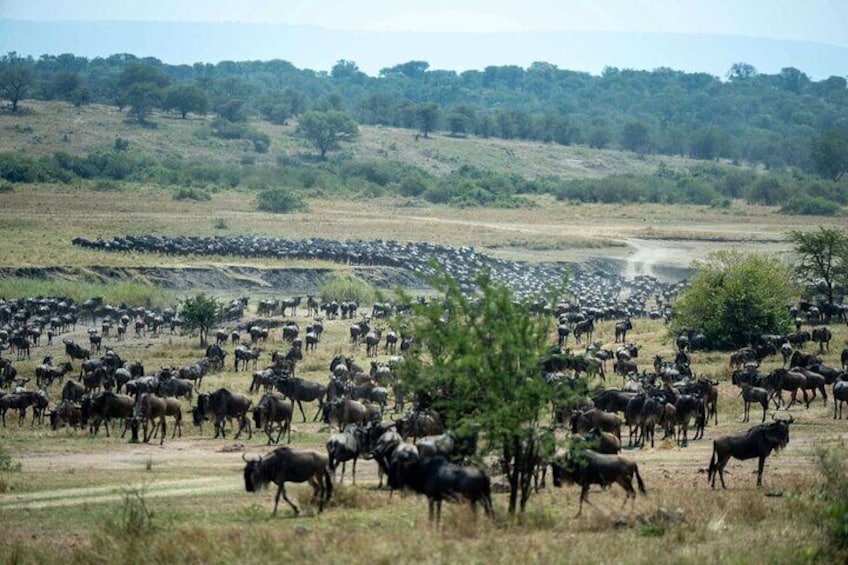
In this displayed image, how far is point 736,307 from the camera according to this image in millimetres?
48125

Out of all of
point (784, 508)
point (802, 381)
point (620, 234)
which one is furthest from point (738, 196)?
point (784, 508)

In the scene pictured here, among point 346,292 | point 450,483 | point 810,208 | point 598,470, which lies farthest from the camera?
point 810,208

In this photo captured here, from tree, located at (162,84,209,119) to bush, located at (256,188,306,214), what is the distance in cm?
6180

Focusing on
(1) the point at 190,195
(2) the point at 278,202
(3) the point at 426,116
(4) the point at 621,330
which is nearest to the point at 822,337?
(4) the point at 621,330

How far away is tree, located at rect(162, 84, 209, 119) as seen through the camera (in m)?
171

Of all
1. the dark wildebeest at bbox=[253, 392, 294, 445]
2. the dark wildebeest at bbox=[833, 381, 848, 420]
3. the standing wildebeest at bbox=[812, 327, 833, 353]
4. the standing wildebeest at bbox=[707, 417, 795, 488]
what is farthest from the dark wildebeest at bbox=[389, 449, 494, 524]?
the standing wildebeest at bbox=[812, 327, 833, 353]

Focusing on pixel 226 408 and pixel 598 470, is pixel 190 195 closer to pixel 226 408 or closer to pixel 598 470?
pixel 226 408

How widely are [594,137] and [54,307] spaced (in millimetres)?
149145

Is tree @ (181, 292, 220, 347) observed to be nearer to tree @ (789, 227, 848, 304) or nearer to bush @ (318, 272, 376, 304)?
bush @ (318, 272, 376, 304)

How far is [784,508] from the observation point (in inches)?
765

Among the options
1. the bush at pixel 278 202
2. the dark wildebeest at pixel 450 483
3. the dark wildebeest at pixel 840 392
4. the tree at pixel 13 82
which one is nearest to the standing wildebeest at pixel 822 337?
the dark wildebeest at pixel 840 392

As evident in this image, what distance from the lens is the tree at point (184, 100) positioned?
17100cm

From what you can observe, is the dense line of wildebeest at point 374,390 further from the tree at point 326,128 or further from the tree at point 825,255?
the tree at point 326,128

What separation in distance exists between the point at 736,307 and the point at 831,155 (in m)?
130
